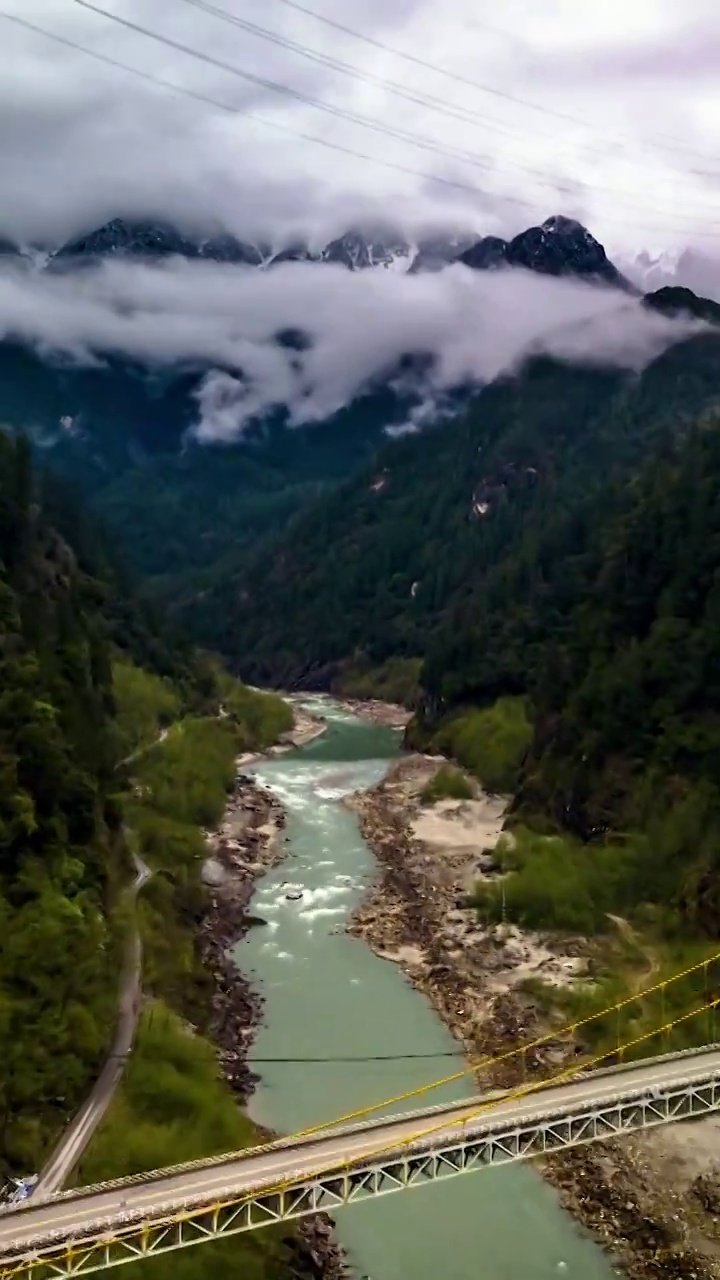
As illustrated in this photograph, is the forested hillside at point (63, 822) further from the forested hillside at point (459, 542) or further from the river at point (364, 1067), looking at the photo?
the forested hillside at point (459, 542)

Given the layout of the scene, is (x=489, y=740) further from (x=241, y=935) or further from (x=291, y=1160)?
(x=291, y=1160)

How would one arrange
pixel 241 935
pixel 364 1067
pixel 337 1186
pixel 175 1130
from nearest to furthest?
pixel 337 1186 < pixel 175 1130 < pixel 364 1067 < pixel 241 935

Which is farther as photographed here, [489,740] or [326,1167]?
[489,740]

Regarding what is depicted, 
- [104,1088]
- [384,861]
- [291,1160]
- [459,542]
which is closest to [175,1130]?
[104,1088]

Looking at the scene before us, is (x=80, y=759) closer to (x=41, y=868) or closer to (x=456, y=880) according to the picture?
(x=41, y=868)

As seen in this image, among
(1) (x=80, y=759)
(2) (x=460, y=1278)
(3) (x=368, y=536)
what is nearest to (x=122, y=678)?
(1) (x=80, y=759)

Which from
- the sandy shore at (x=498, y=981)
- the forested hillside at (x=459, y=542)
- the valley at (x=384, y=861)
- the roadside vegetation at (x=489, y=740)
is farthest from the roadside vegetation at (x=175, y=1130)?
the forested hillside at (x=459, y=542)

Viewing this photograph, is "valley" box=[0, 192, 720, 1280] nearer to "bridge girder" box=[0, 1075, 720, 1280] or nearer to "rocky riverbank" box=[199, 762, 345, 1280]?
"rocky riverbank" box=[199, 762, 345, 1280]
